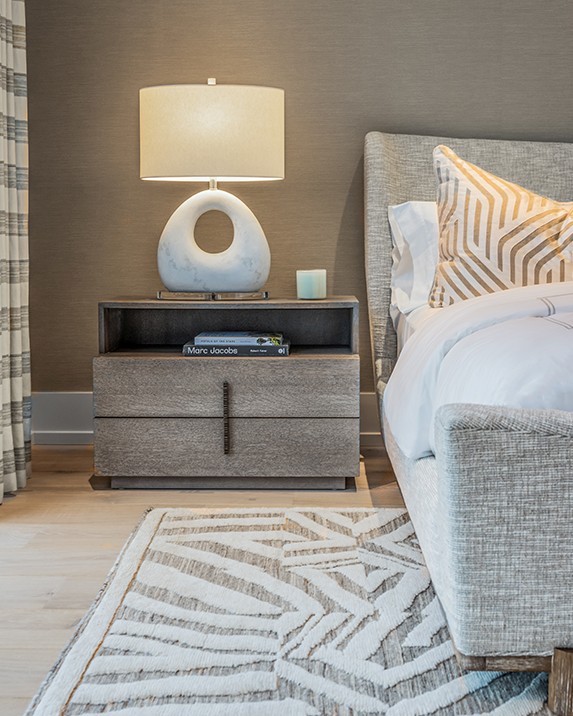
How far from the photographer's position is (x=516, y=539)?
4.14 feet

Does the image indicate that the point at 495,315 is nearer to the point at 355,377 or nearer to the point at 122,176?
the point at 355,377

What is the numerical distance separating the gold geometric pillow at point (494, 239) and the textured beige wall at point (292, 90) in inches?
20.7

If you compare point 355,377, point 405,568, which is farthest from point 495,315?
point 355,377

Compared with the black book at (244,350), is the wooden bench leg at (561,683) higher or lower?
lower

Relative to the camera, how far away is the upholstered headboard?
9.36 ft

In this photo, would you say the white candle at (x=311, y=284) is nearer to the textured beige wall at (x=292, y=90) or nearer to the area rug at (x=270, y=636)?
the textured beige wall at (x=292, y=90)

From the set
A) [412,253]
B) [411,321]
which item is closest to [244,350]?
[411,321]

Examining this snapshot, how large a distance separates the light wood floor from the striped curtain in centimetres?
16

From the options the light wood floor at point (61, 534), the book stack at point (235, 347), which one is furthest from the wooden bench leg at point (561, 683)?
the book stack at point (235, 347)

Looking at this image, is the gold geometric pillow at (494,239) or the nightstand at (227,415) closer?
the gold geometric pillow at (494,239)

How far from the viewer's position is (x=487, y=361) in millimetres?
1563

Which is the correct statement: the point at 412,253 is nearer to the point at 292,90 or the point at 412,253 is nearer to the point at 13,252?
the point at 292,90

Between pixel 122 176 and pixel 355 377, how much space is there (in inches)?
45.7

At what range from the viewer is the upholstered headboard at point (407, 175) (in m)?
2.85
